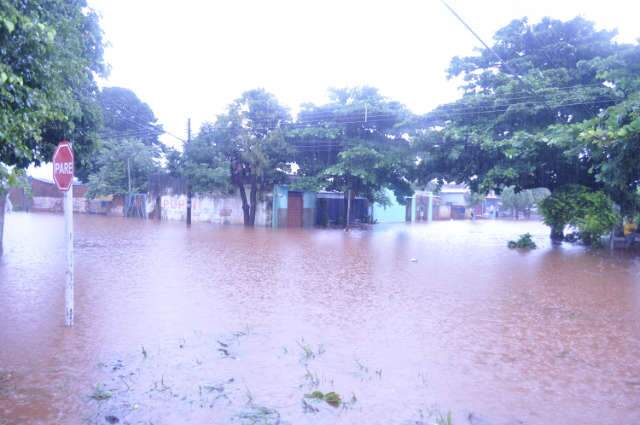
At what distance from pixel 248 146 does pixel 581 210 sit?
1669 centimetres

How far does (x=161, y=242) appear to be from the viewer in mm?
18953

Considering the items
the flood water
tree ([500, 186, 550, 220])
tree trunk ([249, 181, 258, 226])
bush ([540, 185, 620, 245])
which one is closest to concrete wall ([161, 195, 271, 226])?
tree trunk ([249, 181, 258, 226])

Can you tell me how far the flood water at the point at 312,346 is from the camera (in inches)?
173

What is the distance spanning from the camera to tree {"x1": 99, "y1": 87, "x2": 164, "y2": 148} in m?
47.3

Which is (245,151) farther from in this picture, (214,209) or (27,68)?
(27,68)

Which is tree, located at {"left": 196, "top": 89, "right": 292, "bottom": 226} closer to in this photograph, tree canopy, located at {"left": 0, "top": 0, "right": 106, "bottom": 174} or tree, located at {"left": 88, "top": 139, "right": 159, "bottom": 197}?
tree, located at {"left": 88, "top": 139, "right": 159, "bottom": 197}

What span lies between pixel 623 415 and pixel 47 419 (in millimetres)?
4735

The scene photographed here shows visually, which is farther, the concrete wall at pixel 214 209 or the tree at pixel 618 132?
the concrete wall at pixel 214 209

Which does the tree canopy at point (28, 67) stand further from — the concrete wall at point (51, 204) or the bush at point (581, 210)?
the concrete wall at point (51, 204)

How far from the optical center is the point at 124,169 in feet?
125

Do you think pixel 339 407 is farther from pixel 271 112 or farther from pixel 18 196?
pixel 18 196

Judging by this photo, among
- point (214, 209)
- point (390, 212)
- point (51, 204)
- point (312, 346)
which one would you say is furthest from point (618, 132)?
point (51, 204)

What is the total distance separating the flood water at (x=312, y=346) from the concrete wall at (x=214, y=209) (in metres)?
18.4

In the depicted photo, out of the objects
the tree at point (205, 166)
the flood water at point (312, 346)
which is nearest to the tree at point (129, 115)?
the tree at point (205, 166)
